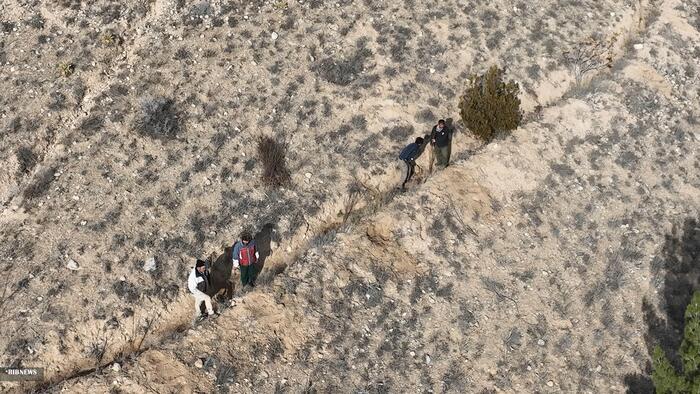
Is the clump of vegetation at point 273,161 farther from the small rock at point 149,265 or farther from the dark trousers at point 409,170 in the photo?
the small rock at point 149,265

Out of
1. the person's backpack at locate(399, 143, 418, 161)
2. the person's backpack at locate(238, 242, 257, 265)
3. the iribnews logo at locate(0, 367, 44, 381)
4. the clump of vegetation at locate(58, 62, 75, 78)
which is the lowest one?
the iribnews logo at locate(0, 367, 44, 381)

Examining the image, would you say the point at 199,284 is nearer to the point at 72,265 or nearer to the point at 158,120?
the point at 72,265

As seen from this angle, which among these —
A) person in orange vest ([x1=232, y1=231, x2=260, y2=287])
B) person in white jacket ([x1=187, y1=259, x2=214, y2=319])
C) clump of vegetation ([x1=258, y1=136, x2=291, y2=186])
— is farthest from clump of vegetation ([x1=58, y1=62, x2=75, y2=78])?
person in white jacket ([x1=187, y1=259, x2=214, y2=319])

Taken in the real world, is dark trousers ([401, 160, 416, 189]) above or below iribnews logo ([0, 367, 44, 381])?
above

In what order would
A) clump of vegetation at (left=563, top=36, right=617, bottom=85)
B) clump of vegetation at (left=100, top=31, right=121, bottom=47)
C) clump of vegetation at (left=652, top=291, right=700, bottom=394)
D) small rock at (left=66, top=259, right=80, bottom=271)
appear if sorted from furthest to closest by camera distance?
1. clump of vegetation at (left=563, top=36, right=617, bottom=85)
2. clump of vegetation at (left=100, top=31, right=121, bottom=47)
3. small rock at (left=66, top=259, right=80, bottom=271)
4. clump of vegetation at (left=652, top=291, right=700, bottom=394)

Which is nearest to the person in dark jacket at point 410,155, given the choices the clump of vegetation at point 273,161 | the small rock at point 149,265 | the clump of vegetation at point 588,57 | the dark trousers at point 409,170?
the dark trousers at point 409,170

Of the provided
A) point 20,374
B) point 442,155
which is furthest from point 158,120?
point 442,155

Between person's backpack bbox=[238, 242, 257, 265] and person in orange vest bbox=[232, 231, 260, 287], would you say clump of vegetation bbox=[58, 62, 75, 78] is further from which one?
person's backpack bbox=[238, 242, 257, 265]
